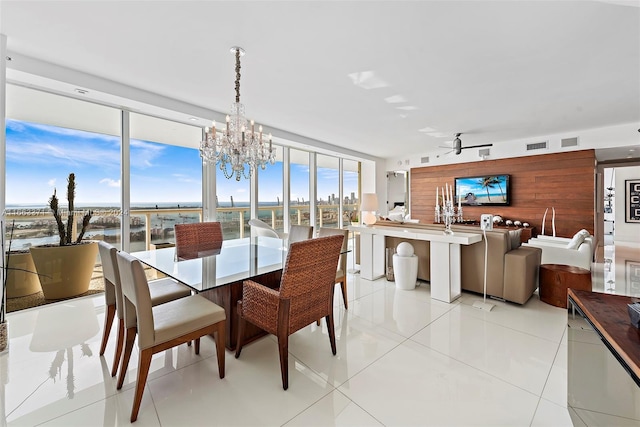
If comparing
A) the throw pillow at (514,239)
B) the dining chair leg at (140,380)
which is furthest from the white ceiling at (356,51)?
the dining chair leg at (140,380)

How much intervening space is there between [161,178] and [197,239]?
1456 mm

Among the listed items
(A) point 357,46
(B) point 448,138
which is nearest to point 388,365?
(A) point 357,46

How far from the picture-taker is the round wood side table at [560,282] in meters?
2.89

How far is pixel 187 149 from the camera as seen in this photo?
4.19 m

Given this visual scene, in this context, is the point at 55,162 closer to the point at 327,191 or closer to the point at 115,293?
the point at 115,293

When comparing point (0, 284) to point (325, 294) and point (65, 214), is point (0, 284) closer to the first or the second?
point (65, 214)

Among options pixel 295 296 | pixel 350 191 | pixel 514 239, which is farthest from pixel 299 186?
pixel 295 296

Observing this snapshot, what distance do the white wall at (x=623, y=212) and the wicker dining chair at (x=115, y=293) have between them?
11342 mm

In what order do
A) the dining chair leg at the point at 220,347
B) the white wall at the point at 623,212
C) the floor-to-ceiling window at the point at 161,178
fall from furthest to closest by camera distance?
the white wall at the point at 623,212 < the floor-to-ceiling window at the point at 161,178 < the dining chair leg at the point at 220,347

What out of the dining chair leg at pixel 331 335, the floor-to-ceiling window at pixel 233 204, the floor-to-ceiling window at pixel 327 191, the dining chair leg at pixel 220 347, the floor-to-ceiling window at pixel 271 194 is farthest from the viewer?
the floor-to-ceiling window at pixel 327 191

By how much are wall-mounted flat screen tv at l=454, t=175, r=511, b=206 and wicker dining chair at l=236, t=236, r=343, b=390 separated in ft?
17.5

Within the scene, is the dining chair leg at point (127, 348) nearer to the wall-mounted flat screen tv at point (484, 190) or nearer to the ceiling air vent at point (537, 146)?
the wall-mounted flat screen tv at point (484, 190)

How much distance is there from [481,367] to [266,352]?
1635mm

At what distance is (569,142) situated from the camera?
17.6 ft
